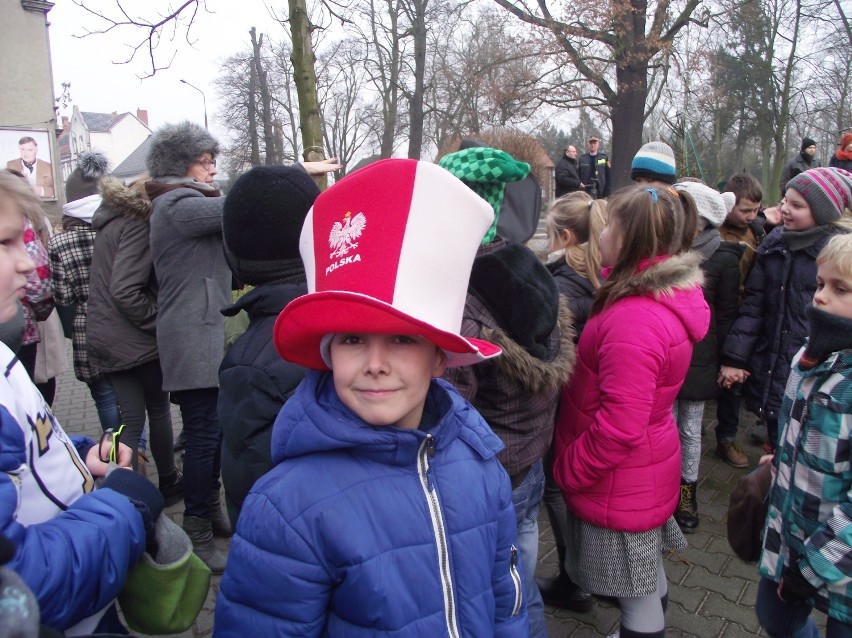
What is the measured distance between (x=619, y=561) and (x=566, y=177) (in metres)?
10.4

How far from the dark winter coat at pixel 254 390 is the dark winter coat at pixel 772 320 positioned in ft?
9.57

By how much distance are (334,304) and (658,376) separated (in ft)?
4.79

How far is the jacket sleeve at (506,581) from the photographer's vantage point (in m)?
1.64

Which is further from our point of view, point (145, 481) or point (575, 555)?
point (575, 555)

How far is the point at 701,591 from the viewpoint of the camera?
3.29 meters

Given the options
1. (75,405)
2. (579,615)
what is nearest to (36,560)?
(579,615)

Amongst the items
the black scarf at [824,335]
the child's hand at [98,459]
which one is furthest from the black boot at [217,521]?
the black scarf at [824,335]

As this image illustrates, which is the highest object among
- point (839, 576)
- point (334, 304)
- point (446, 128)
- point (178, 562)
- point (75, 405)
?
point (446, 128)

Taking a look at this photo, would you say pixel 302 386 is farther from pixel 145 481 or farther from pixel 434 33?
pixel 434 33

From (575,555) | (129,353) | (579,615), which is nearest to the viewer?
(575,555)

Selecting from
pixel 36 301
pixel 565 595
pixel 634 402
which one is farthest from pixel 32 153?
pixel 634 402

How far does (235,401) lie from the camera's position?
6.57 feet

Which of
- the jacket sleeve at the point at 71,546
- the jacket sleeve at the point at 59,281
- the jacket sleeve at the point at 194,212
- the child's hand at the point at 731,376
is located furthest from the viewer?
the child's hand at the point at 731,376

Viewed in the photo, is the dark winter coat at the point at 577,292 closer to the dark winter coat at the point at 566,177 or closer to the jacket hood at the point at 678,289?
the jacket hood at the point at 678,289
